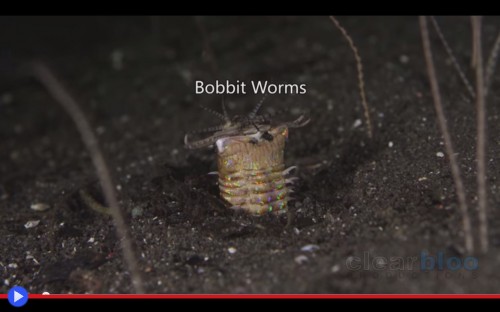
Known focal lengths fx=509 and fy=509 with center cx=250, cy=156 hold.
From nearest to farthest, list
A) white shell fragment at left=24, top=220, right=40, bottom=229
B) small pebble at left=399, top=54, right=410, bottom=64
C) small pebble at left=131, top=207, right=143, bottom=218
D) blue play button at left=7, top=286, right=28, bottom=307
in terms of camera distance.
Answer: blue play button at left=7, top=286, right=28, bottom=307 < small pebble at left=131, top=207, right=143, bottom=218 < white shell fragment at left=24, top=220, right=40, bottom=229 < small pebble at left=399, top=54, right=410, bottom=64

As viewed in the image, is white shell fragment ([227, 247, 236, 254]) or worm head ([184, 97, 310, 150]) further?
worm head ([184, 97, 310, 150])

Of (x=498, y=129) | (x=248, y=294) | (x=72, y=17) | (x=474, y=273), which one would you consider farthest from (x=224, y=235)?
(x=72, y=17)

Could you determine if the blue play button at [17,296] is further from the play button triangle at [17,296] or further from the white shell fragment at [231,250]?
the white shell fragment at [231,250]

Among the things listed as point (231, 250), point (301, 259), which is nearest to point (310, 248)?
point (301, 259)

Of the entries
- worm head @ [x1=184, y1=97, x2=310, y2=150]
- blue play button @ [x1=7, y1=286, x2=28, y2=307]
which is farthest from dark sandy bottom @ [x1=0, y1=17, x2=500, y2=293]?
worm head @ [x1=184, y1=97, x2=310, y2=150]

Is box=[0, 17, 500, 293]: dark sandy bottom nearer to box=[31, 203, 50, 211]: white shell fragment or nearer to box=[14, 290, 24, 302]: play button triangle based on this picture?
box=[31, 203, 50, 211]: white shell fragment
